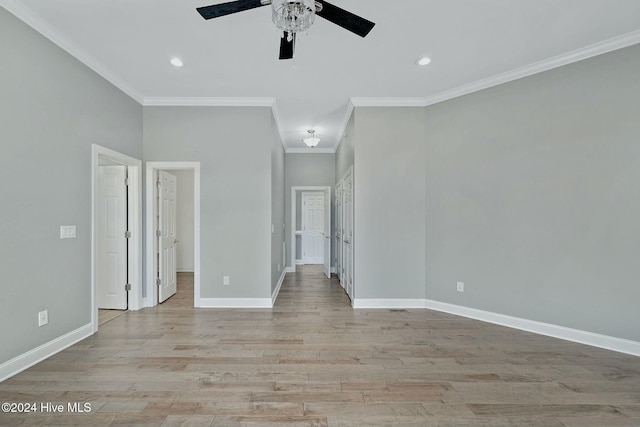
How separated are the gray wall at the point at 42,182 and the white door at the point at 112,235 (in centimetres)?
84

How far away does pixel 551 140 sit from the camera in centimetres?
311

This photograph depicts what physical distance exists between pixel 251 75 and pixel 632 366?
4.71 meters

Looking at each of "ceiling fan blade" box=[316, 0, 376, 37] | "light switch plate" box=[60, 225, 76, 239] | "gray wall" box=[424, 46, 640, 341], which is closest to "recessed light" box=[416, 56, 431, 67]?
"gray wall" box=[424, 46, 640, 341]

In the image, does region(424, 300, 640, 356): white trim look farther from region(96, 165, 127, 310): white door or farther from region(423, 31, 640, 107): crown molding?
region(96, 165, 127, 310): white door

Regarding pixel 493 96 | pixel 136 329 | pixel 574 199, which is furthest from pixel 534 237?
pixel 136 329

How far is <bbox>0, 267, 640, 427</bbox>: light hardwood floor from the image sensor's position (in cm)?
183

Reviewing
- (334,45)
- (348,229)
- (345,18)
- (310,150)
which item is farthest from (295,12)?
(310,150)

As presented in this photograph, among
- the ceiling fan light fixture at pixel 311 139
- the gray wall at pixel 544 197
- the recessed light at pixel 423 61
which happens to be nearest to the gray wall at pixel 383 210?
the gray wall at pixel 544 197

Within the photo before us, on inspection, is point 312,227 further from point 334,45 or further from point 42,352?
point 42,352

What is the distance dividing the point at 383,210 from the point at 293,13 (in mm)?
2844

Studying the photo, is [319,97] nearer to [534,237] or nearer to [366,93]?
[366,93]

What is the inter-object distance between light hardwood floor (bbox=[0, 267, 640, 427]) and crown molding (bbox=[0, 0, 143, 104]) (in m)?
2.92

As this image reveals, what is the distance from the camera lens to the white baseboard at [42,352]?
7.25 ft

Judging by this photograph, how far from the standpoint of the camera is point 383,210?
4.03 meters
